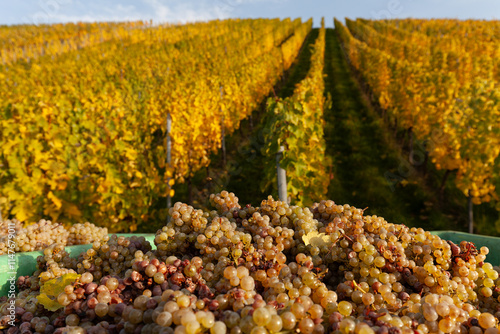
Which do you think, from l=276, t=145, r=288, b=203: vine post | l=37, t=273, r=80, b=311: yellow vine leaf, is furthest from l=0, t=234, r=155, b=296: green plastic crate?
l=276, t=145, r=288, b=203: vine post

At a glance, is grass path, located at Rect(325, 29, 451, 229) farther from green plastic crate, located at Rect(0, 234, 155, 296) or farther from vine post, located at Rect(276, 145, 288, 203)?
green plastic crate, located at Rect(0, 234, 155, 296)

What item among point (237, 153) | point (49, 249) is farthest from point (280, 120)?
point (237, 153)

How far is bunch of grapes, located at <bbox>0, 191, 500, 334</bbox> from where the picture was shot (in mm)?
761

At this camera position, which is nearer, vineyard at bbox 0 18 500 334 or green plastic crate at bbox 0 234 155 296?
vineyard at bbox 0 18 500 334

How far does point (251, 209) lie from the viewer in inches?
56.4

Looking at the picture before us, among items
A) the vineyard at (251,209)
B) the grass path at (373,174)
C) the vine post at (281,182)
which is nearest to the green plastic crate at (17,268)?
the vineyard at (251,209)

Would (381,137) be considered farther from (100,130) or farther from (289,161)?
(100,130)

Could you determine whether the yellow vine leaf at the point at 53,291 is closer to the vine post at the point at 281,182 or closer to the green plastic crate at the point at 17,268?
the green plastic crate at the point at 17,268

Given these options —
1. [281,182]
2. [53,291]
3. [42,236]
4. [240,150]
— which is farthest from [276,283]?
[240,150]

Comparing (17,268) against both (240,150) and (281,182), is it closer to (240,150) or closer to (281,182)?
(281,182)

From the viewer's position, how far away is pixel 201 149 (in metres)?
6.33

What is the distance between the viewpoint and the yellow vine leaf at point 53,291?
107 centimetres

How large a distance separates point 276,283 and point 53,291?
82cm

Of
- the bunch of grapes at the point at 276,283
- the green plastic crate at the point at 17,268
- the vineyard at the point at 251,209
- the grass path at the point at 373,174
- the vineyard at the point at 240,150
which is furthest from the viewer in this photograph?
the grass path at the point at 373,174
